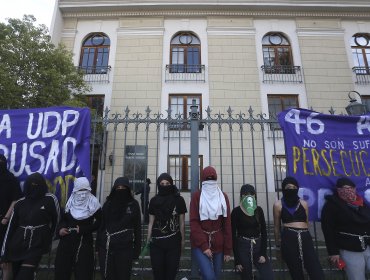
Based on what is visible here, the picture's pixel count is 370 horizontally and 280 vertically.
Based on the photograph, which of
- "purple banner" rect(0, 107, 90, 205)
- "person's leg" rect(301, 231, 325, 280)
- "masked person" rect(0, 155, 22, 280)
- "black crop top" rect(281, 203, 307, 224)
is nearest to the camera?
"person's leg" rect(301, 231, 325, 280)

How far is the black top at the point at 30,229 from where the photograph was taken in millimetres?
3391

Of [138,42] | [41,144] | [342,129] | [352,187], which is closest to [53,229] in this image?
[41,144]

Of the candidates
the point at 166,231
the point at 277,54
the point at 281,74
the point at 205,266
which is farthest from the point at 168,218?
the point at 277,54

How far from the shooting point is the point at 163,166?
32.9 ft

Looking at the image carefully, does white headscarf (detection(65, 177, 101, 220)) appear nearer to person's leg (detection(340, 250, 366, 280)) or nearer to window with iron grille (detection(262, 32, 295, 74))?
person's leg (detection(340, 250, 366, 280))

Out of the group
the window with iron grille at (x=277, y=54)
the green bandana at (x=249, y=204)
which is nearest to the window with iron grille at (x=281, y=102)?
the window with iron grille at (x=277, y=54)

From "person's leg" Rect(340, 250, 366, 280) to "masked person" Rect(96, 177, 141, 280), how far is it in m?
2.56

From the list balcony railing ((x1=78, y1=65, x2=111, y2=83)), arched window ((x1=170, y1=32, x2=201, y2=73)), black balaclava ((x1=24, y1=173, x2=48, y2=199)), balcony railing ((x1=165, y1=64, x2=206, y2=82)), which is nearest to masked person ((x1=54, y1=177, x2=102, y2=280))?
black balaclava ((x1=24, y1=173, x2=48, y2=199))

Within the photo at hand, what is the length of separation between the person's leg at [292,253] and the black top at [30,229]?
294 cm

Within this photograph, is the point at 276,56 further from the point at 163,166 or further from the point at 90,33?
the point at 90,33

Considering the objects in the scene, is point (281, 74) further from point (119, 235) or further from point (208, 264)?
point (119, 235)

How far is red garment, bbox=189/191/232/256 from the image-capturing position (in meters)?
3.43

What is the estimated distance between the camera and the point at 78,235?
137 inches

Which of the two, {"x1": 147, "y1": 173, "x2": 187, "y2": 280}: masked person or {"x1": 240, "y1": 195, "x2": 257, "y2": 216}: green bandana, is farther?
{"x1": 240, "y1": 195, "x2": 257, "y2": 216}: green bandana
